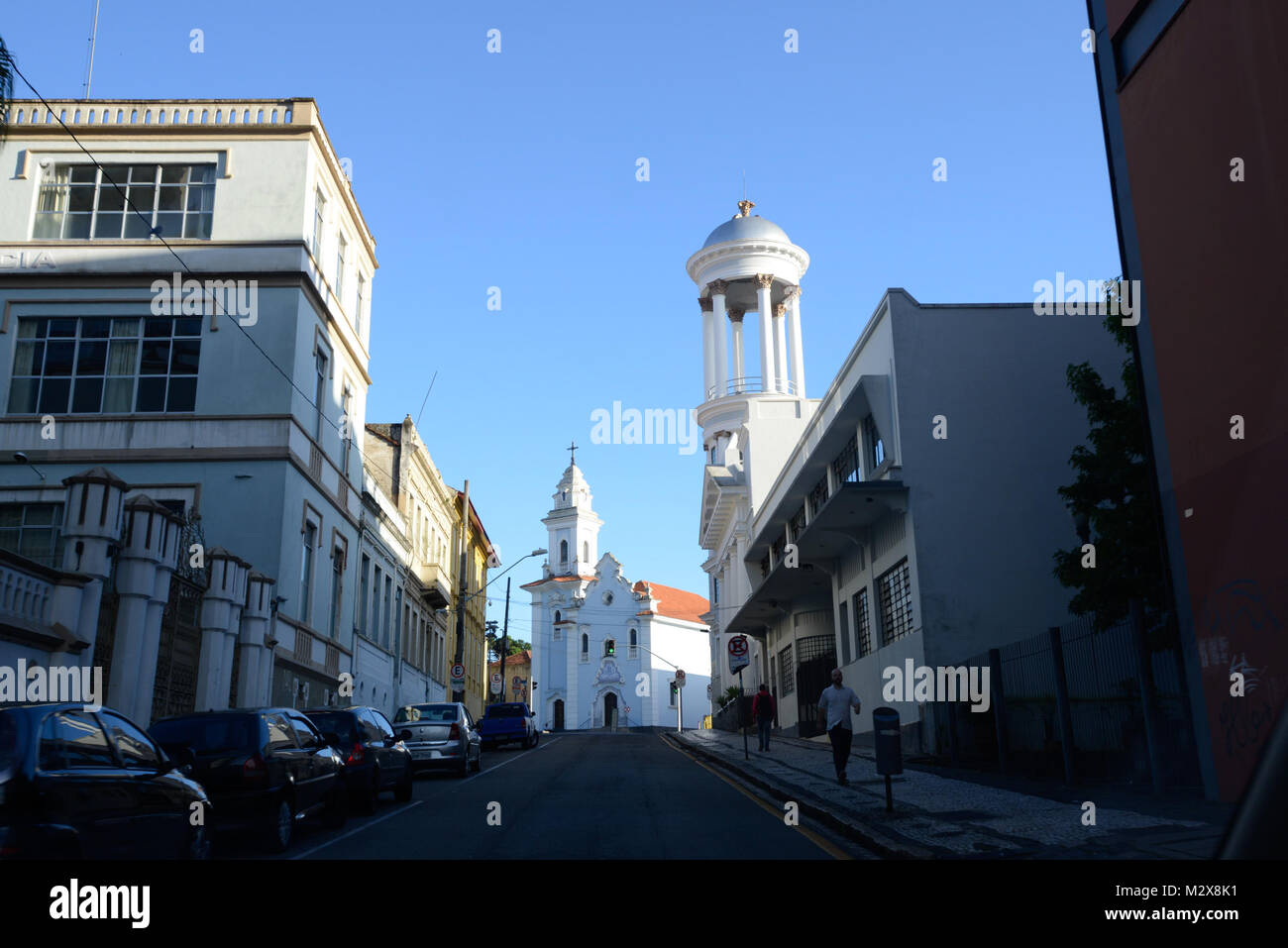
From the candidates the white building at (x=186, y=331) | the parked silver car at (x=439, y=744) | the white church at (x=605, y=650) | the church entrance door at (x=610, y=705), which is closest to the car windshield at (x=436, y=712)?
the parked silver car at (x=439, y=744)

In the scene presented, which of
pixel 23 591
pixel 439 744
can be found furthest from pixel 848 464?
pixel 23 591

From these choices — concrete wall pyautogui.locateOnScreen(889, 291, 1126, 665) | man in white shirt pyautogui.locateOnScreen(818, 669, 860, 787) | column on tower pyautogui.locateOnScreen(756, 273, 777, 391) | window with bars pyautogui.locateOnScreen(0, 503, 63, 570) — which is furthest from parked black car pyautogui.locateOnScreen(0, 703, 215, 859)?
column on tower pyautogui.locateOnScreen(756, 273, 777, 391)

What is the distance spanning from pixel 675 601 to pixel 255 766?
330 ft

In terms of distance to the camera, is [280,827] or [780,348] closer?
[280,827]

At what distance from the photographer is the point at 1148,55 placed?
47.2ft

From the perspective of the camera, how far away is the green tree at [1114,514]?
18.8m

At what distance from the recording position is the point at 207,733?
11.3 meters

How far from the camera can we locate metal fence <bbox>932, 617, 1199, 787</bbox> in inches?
567

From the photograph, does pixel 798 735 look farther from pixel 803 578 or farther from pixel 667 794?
pixel 667 794

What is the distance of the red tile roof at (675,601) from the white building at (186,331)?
233 feet

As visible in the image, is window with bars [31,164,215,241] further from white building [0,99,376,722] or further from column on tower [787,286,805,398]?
column on tower [787,286,805,398]

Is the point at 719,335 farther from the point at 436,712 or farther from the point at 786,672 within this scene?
the point at 436,712
